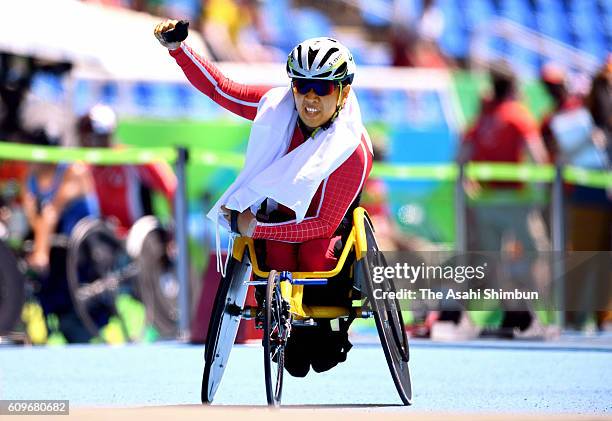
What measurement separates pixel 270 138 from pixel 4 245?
4.52 m

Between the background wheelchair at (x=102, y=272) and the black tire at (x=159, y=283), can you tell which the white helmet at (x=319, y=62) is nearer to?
the background wheelchair at (x=102, y=272)

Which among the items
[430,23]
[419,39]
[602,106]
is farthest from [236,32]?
[602,106]

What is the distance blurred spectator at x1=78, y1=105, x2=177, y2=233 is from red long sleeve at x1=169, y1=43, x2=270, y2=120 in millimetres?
5032

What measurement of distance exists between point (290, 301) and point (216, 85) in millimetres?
1109

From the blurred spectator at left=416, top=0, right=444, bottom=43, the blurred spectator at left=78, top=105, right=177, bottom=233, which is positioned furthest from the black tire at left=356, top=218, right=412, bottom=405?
the blurred spectator at left=416, top=0, right=444, bottom=43

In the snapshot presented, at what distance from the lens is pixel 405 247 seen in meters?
13.4

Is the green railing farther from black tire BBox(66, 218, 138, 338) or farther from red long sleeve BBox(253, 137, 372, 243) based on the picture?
red long sleeve BBox(253, 137, 372, 243)

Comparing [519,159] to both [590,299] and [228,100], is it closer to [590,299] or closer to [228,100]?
[590,299]

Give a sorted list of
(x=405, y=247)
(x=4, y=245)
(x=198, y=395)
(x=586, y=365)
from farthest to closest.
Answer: (x=405, y=247)
(x=4, y=245)
(x=586, y=365)
(x=198, y=395)

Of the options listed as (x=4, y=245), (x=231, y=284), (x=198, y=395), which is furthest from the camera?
(x=4, y=245)

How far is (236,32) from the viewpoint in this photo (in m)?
19.8

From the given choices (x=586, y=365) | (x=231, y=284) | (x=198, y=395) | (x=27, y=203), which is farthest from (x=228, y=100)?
(x=27, y=203)

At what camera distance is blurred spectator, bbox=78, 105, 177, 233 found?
40.8 feet

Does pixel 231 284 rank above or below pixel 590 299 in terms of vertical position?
above
